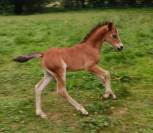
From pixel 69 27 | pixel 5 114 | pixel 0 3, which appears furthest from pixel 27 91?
pixel 0 3

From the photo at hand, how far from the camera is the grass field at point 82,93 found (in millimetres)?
7176

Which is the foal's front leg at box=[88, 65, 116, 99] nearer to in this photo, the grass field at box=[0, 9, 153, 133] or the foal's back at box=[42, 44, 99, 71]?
the foal's back at box=[42, 44, 99, 71]

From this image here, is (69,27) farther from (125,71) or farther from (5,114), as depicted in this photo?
(5,114)

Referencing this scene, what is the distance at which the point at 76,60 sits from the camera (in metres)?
7.85

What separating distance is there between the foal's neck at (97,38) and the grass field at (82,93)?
95 centimetres

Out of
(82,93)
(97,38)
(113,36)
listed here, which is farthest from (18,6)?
(113,36)

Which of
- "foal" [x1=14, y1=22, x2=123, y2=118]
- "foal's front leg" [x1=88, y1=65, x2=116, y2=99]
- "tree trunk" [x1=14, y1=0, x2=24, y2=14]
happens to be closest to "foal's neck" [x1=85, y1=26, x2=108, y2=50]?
"foal" [x1=14, y1=22, x2=123, y2=118]

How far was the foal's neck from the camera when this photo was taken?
8125 millimetres

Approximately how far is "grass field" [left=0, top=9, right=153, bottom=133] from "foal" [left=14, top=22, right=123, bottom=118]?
279 millimetres

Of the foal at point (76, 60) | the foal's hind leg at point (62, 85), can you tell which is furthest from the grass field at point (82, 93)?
the foal at point (76, 60)

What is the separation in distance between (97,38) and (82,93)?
3.65 feet

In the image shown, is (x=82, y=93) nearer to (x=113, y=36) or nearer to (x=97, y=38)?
(x=97, y=38)

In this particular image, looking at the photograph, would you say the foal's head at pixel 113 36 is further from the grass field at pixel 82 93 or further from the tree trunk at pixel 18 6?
the tree trunk at pixel 18 6

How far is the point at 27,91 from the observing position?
28.9 feet
